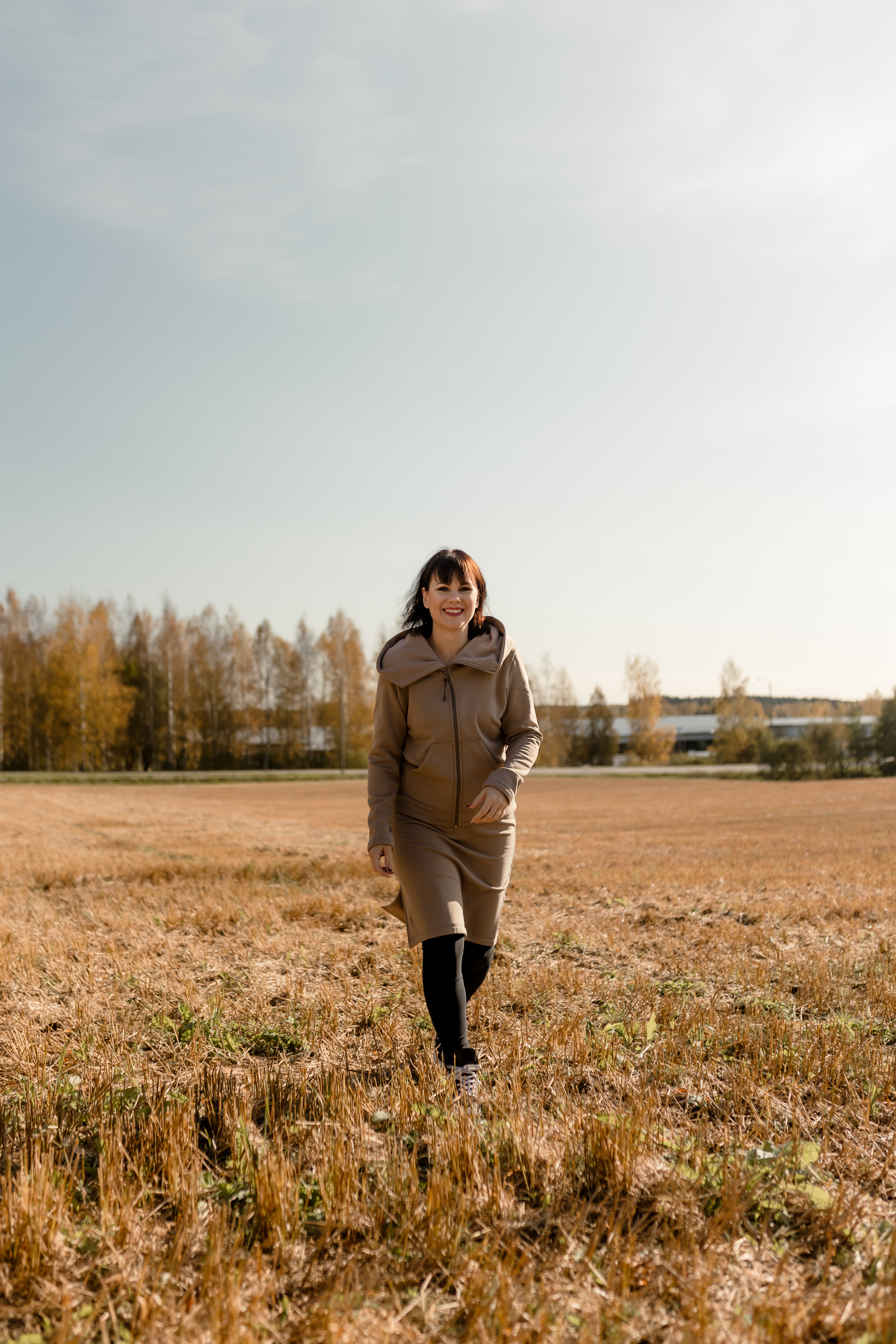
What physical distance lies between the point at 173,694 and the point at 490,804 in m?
69.2

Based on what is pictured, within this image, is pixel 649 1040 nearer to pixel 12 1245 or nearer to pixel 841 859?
pixel 12 1245

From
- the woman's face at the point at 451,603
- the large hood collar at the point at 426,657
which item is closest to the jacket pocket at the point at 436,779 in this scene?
the large hood collar at the point at 426,657

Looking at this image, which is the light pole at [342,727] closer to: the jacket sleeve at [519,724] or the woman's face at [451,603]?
the jacket sleeve at [519,724]

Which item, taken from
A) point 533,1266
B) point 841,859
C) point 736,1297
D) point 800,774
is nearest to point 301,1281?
point 533,1266

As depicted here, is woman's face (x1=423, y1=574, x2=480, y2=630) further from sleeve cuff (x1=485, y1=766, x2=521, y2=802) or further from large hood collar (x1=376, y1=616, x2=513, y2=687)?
sleeve cuff (x1=485, y1=766, x2=521, y2=802)

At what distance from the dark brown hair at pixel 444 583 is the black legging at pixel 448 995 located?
4.69ft

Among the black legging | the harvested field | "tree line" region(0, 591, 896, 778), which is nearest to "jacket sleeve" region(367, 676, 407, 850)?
the black legging

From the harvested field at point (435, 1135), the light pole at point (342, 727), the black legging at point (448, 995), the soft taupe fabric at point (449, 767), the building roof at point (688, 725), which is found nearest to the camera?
the harvested field at point (435, 1135)

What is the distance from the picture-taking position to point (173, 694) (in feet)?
227

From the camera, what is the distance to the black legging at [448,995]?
3697 millimetres

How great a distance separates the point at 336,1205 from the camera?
2707 millimetres

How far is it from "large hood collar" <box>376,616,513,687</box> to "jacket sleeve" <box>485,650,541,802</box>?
130 millimetres

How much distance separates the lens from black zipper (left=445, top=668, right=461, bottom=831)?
13.1ft

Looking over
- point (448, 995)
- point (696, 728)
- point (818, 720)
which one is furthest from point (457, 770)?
point (696, 728)
